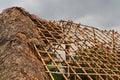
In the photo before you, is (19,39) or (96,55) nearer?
(19,39)

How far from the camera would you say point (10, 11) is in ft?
30.5

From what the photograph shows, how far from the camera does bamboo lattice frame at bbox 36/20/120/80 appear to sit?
332 inches

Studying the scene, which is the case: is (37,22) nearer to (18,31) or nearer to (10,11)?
(10,11)

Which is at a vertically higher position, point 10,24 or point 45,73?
point 10,24

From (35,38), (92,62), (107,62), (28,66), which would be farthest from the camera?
(107,62)

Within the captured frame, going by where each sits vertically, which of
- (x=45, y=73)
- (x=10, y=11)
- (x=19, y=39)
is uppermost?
(x=10, y=11)

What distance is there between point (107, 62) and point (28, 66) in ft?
11.5

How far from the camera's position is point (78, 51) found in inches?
372

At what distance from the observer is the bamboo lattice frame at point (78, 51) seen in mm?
8422

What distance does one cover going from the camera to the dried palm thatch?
7.08 metres

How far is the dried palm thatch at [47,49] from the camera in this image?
7.08 metres

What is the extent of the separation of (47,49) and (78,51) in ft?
2.94

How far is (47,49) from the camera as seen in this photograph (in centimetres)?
912

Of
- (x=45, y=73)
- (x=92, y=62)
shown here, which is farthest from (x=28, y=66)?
(x=92, y=62)
